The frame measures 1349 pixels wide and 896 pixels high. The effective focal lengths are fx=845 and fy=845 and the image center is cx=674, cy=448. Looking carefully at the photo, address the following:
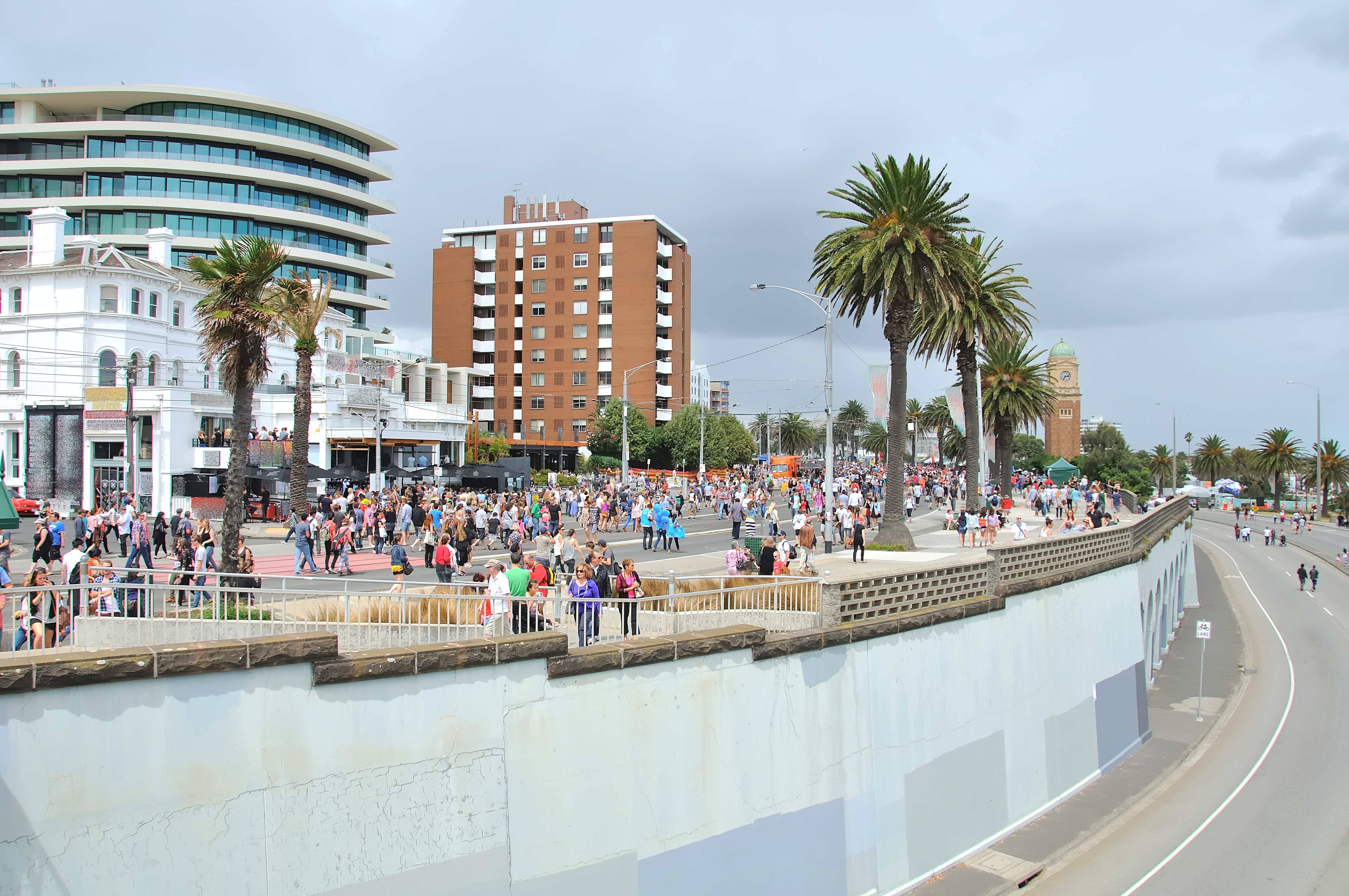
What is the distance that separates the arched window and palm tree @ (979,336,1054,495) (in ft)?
148

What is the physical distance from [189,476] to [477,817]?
3376 cm

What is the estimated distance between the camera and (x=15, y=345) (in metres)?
43.5

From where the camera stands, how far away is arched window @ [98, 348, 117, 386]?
Answer: 43156mm

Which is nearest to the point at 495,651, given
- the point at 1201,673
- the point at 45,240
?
the point at 1201,673

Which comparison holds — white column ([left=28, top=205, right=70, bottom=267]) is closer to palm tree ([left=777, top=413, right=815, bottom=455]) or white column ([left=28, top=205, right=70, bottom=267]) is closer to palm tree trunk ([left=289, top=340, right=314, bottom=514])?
palm tree trunk ([left=289, top=340, right=314, bottom=514])

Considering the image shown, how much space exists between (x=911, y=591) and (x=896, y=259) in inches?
591

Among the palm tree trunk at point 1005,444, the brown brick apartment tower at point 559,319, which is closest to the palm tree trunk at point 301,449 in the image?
the palm tree trunk at point 1005,444

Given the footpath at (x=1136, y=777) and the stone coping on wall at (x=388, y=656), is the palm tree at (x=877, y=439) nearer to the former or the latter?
the footpath at (x=1136, y=777)

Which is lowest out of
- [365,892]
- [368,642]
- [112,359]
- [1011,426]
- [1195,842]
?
[1195,842]

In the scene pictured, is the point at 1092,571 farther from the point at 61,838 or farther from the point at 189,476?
the point at 189,476

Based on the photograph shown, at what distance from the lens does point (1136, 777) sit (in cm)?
2184

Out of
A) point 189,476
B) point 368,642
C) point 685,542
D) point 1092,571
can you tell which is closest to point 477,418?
point 189,476

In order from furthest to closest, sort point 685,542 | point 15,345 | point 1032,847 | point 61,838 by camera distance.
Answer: point 15,345 < point 685,542 < point 1032,847 < point 61,838

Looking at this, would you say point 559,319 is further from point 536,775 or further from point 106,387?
point 536,775
